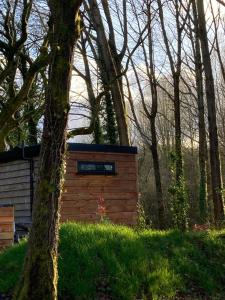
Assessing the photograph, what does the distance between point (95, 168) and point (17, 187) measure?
232 centimetres

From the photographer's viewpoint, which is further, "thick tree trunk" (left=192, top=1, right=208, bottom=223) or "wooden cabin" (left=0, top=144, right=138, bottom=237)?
"thick tree trunk" (left=192, top=1, right=208, bottom=223)

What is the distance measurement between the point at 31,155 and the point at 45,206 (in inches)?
351

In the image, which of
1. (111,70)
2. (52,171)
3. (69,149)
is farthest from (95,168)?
(52,171)

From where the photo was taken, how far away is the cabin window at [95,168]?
14047 millimetres

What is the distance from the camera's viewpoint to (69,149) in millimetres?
13969

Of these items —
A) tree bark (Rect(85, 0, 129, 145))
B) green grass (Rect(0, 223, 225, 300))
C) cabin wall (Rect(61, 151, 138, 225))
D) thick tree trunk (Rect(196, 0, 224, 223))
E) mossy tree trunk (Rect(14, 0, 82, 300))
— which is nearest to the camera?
mossy tree trunk (Rect(14, 0, 82, 300))

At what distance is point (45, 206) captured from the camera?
16.8ft

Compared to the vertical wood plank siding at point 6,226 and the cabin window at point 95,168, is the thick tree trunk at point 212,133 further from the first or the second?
the vertical wood plank siding at point 6,226

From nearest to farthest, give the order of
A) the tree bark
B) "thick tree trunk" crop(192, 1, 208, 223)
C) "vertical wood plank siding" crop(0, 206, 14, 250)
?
1. "vertical wood plank siding" crop(0, 206, 14, 250)
2. "thick tree trunk" crop(192, 1, 208, 223)
3. the tree bark

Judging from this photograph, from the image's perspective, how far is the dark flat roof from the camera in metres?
13.9

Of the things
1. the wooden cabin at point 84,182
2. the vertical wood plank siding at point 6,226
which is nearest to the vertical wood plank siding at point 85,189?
the wooden cabin at point 84,182

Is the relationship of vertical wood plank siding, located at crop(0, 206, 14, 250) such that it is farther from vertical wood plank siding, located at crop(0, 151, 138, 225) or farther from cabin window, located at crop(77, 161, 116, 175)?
cabin window, located at crop(77, 161, 116, 175)

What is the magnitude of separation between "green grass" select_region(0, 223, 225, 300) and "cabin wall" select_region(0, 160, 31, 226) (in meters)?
6.13

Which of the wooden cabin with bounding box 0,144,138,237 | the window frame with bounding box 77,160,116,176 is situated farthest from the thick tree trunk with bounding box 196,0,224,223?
the window frame with bounding box 77,160,116,176
